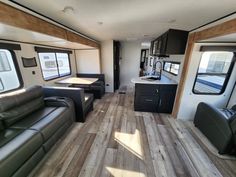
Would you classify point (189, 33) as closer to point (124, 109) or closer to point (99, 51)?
point (124, 109)

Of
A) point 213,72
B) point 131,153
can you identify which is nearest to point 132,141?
point 131,153

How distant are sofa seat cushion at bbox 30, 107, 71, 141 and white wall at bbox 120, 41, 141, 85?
3951 mm

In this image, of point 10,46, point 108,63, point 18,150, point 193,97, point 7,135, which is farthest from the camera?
point 108,63

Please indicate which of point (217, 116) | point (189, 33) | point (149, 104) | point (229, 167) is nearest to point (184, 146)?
point (229, 167)

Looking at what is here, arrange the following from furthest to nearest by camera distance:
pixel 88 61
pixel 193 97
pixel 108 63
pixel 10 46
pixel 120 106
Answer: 1. pixel 108 63
2. pixel 88 61
3. pixel 120 106
4. pixel 193 97
5. pixel 10 46

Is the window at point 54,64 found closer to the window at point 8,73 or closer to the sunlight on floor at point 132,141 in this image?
the window at point 8,73

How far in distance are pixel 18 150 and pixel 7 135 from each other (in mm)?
415

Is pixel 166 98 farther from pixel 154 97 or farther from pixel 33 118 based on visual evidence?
pixel 33 118

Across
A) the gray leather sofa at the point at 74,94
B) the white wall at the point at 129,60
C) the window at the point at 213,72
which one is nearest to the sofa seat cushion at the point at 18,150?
the gray leather sofa at the point at 74,94

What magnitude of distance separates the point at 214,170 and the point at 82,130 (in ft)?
7.77

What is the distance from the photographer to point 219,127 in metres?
1.89

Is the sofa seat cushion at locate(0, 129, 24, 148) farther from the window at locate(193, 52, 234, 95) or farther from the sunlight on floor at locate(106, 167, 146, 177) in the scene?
the window at locate(193, 52, 234, 95)

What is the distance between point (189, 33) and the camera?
252cm

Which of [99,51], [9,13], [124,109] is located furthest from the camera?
[99,51]
